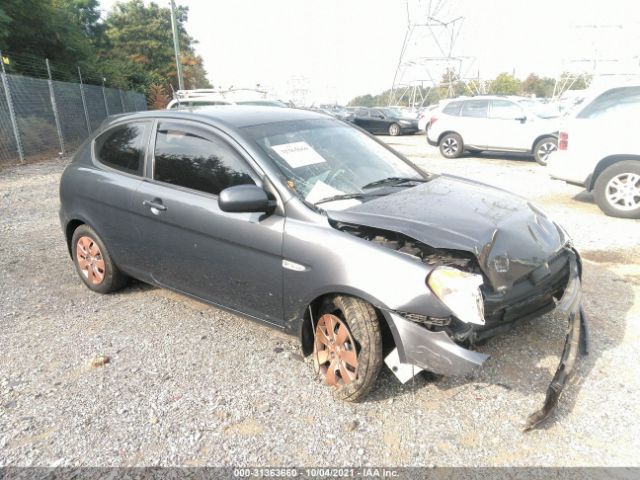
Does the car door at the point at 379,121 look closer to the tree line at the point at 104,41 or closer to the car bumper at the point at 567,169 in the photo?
the tree line at the point at 104,41

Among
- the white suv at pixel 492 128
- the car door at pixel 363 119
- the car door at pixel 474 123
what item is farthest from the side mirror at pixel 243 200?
the car door at pixel 363 119

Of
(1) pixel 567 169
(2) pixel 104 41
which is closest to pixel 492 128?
(1) pixel 567 169

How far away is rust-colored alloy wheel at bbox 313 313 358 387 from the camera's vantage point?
2848 millimetres

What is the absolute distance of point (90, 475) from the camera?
241 centimetres

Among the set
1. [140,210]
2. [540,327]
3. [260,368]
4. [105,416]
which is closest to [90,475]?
[105,416]

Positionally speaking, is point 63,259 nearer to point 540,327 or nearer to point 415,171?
point 415,171

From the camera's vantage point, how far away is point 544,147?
42.0ft

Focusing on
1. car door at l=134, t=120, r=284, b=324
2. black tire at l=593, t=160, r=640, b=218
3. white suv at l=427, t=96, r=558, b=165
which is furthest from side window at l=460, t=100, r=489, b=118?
car door at l=134, t=120, r=284, b=324

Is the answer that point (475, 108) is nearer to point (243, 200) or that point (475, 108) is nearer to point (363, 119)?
point (243, 200)

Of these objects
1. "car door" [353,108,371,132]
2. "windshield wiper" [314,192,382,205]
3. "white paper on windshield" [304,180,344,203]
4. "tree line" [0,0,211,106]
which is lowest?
"car door" [353,108,371,132]

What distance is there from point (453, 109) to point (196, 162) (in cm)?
1222

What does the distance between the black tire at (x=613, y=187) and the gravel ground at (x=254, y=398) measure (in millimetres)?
2934

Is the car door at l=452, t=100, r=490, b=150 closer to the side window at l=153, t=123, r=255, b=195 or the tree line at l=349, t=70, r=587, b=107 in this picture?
the side window at l=153, t=123, r=255, b=195

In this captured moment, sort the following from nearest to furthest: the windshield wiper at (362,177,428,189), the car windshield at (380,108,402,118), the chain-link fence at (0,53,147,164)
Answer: the windshield wiper at (362,177,428,189) → the chain-link fence at (0,53,147,164) → the car windshield at (380,108,402,118)
